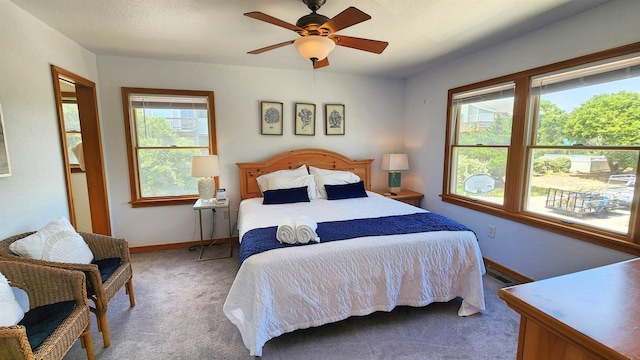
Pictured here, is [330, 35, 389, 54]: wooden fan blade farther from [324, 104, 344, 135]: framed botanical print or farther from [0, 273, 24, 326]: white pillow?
[0, 273, 24, 326]: white pillow

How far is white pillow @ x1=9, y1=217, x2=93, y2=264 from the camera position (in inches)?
69.2

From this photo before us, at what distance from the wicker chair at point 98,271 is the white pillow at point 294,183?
1694 mm

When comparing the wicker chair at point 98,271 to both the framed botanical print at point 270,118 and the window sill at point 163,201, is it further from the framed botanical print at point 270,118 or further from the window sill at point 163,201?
the framed botanical print at point 270,118

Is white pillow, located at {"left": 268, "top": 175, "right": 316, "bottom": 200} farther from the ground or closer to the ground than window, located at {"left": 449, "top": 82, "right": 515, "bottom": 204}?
closer to the ground

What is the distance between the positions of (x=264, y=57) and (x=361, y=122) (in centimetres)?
180

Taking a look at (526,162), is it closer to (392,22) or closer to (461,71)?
(461,71)

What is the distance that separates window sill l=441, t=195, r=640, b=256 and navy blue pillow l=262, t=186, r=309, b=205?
82.2 inches

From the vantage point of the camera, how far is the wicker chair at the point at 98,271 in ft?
5.77

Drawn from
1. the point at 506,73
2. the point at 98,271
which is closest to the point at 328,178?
the point at 506,73

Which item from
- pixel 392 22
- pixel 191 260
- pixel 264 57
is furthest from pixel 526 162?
pixel 191 260

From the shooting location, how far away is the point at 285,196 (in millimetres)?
3346

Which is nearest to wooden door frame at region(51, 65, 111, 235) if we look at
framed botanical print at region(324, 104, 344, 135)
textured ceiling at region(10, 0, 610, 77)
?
textured ceiling at region(10, 0, 610, 77)

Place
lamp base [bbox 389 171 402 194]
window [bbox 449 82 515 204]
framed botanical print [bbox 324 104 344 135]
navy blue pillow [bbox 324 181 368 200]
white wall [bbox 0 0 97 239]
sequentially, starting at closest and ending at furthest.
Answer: white wall [bbox 0 0 97 239] → window [bbox 449 82 515 204] → navy blue pillow [bbox 324 181 368 200] → framed botanical print [bbox 324 104 344 135] → lamp base [bbox 389 171 402 194]

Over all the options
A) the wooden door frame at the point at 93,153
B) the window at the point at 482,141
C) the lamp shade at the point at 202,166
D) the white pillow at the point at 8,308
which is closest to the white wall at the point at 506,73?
the window at the point at 482,141
